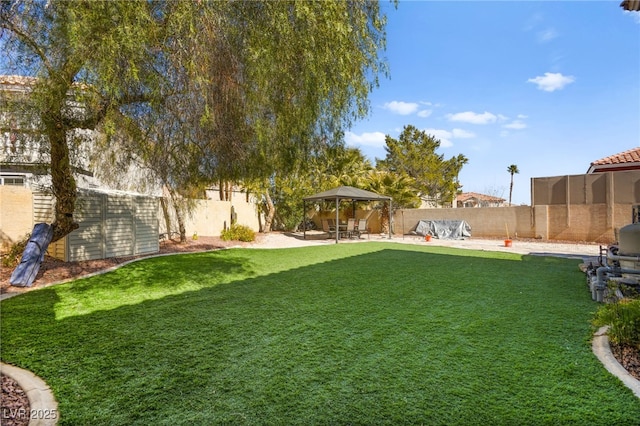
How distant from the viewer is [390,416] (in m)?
2.30

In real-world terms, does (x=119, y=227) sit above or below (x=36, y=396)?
above

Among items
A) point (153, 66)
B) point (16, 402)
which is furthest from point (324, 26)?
point (16, 402)

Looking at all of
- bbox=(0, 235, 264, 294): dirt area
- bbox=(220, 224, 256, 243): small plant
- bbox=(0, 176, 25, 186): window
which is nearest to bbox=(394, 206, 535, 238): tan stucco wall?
bbox=(220, 224, 256, 243): small plant

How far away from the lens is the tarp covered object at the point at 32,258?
6.25 m

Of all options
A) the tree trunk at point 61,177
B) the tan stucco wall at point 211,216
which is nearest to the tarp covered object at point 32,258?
the tree trunk at point 61,177

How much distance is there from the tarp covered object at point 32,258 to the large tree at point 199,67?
1513 mm

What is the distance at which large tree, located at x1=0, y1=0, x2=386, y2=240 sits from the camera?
3.84m

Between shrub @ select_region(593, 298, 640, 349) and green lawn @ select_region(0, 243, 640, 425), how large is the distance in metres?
0.27

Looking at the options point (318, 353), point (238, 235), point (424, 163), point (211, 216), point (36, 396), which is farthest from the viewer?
point (424, 163)

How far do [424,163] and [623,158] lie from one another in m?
18.2

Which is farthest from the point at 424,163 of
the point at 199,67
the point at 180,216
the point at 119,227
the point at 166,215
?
the point at 199,67

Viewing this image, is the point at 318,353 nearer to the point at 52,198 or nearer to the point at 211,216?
the point at 52,198

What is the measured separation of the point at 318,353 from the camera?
11.0ft

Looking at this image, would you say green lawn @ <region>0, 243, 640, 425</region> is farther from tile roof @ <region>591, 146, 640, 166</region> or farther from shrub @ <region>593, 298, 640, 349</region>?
tile roof @ <region>591, 146, 640, 166</region>
